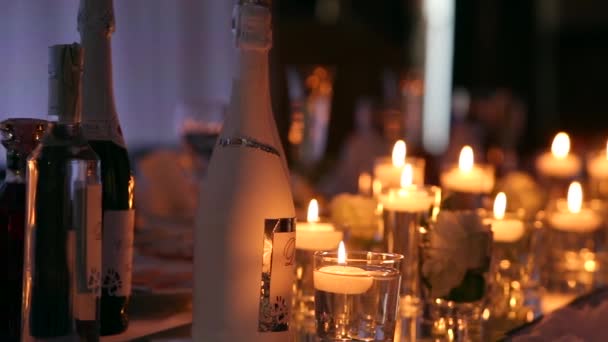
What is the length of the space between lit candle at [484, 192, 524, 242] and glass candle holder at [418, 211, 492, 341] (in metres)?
0.19

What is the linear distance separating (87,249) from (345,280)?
0.83 ft

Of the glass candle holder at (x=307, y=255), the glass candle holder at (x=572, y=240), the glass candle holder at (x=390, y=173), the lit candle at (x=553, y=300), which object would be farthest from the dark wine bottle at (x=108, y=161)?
the glass candle holder at (x=572, y=240)

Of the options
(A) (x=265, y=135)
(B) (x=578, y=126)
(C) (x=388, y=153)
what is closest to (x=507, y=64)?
(B) (x=578, y=126)

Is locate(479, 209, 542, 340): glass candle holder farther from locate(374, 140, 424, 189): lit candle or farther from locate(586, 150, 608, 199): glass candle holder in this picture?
locate(586, 150, 608, 199): glass candle holder

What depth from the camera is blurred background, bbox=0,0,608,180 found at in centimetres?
246

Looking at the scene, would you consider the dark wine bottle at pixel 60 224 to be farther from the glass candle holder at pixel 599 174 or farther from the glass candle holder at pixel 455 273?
the glass candle holder at pixel 599 174

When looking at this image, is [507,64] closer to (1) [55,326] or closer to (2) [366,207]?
(2) [366,207]

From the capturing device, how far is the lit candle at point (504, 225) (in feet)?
4.15

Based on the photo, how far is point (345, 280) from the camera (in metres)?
0.90

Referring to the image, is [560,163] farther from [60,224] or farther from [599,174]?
[60,224]

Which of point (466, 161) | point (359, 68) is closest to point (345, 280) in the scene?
point (466, 161)

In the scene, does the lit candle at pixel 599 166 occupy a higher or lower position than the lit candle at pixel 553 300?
higher

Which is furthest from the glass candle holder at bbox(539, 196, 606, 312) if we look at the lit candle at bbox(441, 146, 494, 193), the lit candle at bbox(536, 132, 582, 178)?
the lit candle at bbox(536, 132, 582, 178)

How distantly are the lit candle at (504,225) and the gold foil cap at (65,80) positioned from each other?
665 mm
